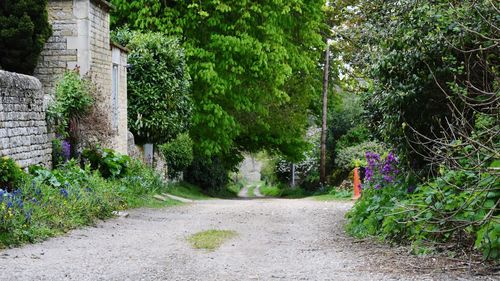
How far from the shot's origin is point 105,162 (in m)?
16.5

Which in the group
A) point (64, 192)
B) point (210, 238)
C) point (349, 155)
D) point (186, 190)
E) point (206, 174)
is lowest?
point (186, 190)

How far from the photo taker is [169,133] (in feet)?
73.8

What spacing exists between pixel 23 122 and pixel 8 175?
237cm

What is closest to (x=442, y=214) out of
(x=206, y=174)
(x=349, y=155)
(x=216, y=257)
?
(x=216, y=257)

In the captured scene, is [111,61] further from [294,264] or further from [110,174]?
[294,264]

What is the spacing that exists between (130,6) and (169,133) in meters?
5.09

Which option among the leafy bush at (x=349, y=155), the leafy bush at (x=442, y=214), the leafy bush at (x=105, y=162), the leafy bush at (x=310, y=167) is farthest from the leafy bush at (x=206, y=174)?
the leafy bush at (x=442, y=214)

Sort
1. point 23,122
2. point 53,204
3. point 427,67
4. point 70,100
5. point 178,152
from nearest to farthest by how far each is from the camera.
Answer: point 427,67, point 53,204, point 23,122, point 70,100, point 178,152

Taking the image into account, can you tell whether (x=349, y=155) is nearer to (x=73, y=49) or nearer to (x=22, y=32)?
(x=73, y=49)

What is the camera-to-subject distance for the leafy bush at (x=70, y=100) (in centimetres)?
1557

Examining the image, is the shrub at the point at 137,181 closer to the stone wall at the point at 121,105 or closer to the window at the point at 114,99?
the stone wall at the point at 121,105

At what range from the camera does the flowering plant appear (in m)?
11.1

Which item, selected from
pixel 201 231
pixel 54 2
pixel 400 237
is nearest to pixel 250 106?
pixel 54 2

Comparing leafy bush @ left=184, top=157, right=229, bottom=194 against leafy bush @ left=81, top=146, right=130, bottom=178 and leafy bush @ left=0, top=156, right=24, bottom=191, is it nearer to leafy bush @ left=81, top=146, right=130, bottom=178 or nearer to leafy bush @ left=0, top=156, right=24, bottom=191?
leafy bush @ left=81, top=146, right=130, bottom=178
